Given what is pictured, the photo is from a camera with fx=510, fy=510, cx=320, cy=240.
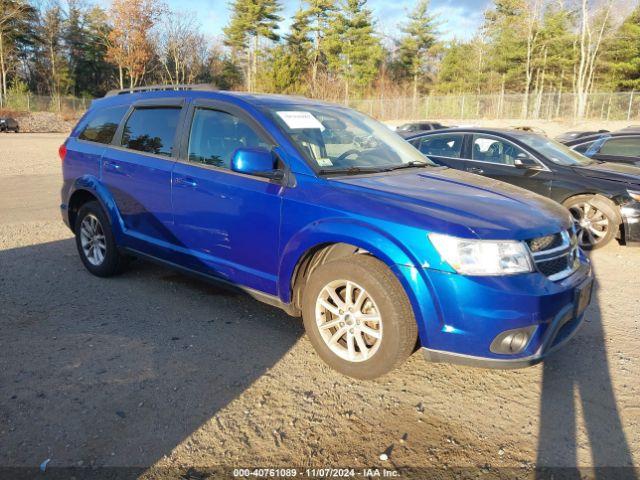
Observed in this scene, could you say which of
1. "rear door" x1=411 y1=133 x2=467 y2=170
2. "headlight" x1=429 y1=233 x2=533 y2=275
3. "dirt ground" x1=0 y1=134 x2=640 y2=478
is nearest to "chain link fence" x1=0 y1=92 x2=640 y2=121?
"rear door" x1=411 y1=133 x2=467 y2=170

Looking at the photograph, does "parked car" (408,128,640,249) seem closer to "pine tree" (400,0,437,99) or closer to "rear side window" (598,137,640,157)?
"rear side window" (598,137,640,157)

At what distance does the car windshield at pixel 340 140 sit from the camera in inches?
147

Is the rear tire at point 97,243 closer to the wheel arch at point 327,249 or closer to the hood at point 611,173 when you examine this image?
the wheel arch at point 327,249

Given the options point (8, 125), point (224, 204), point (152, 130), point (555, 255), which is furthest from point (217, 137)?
point (8, 125)

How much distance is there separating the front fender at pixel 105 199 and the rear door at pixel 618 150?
8.11 meters

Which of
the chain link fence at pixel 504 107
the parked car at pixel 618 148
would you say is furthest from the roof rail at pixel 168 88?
the chain link fence at pixel 504 107

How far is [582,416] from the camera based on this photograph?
2.95 meters

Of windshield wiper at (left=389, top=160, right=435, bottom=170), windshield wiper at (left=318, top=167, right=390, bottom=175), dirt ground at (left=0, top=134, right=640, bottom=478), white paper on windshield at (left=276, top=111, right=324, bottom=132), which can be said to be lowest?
dirt ground at (left=0, top=134, right=640, bottom=478)

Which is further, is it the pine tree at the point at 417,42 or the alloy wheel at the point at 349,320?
the pine tree at the point at 417,42

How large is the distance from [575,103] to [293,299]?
4289 cm

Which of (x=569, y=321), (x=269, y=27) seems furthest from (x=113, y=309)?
(x=269, y=27)

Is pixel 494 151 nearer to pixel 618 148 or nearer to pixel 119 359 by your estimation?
pixel 618 148

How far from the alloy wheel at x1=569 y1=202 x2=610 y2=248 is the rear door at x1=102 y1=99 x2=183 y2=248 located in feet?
17.5

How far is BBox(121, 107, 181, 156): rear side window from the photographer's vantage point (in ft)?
14.5
